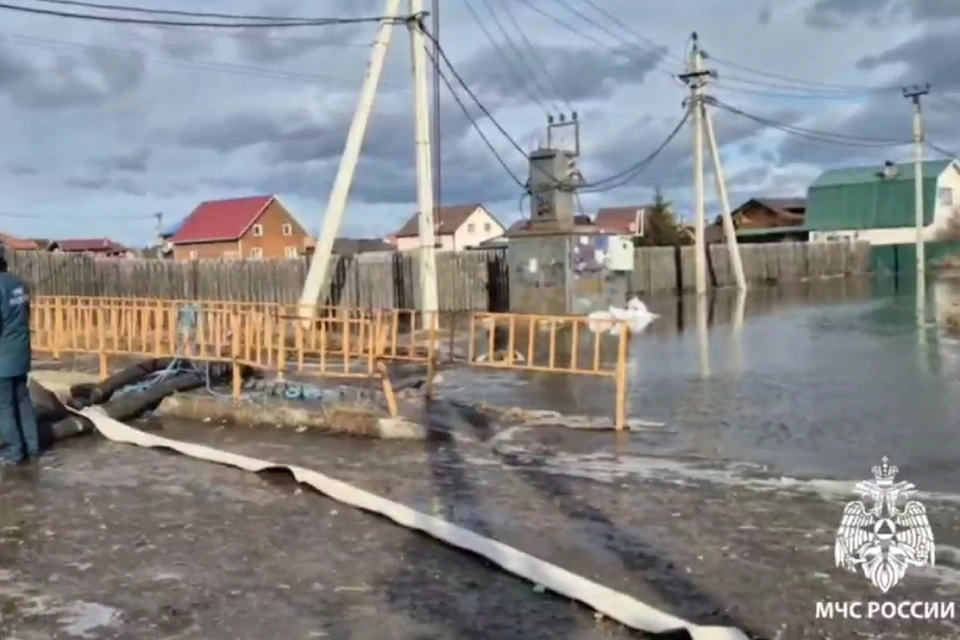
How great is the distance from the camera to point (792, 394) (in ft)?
43.8

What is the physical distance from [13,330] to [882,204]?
68683mm

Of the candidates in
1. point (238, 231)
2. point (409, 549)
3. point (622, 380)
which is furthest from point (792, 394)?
point (238, 231)

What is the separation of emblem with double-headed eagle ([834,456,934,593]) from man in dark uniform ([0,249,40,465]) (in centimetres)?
604

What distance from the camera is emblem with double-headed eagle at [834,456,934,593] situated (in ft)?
18.8

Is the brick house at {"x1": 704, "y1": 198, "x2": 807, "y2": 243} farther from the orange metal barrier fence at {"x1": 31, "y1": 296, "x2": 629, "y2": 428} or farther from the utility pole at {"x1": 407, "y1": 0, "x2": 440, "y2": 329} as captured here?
the orange metal barrier fence at {"x1": 31, "y1": 296, "x2": 629, "y2": 428}

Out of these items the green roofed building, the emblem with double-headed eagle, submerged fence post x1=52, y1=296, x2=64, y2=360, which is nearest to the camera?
the emblem with double-headed eagle

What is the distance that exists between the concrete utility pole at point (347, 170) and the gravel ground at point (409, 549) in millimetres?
11487

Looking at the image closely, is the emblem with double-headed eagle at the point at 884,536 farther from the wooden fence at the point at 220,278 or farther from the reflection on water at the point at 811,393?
the wooden fence at the point at 220,278

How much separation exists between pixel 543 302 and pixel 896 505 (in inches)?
712

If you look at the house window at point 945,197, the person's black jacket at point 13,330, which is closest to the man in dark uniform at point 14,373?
the person's black jacket at point 13,330

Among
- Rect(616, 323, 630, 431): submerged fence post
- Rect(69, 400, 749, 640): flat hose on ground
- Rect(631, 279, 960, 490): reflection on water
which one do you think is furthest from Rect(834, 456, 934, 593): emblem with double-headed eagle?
Rect(616, 323, 630, 431): submerged fence post

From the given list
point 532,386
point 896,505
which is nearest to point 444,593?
point 896,505

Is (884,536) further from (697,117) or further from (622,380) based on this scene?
(697,117)

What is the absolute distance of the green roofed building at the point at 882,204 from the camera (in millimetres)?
68938
